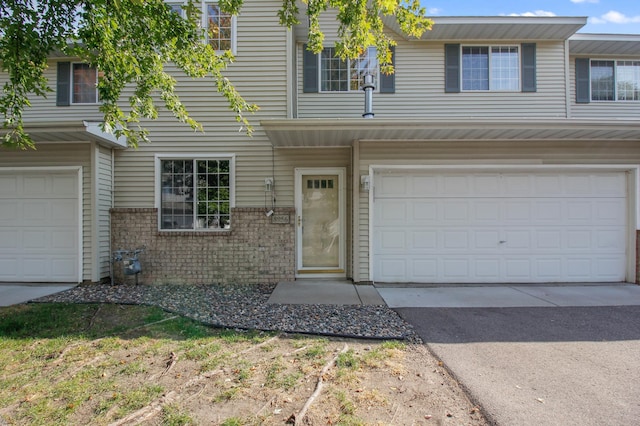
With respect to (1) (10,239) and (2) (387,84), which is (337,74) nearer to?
(2) (387,84)

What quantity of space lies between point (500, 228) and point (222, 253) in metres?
5.92

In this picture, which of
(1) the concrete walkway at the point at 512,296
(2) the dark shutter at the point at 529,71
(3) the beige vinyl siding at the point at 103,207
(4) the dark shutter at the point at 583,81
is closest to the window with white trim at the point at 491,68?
(2) the dark shutter at the point at 529,71

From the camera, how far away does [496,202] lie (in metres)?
7.25

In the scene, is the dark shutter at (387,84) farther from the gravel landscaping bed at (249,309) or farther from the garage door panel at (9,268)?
the garage door panel at (9,268)

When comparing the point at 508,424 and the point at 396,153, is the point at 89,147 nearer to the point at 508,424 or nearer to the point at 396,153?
the point at 396,153

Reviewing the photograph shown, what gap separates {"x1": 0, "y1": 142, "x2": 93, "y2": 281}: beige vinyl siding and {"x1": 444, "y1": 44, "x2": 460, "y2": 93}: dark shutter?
27.6ft

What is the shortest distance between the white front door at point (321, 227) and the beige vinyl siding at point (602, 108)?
6.95 metres

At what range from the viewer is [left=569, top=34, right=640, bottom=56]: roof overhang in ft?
28.9

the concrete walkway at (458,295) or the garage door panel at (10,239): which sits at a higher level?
the garage door panel at (10,239)

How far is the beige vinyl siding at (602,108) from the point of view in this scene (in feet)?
30.1

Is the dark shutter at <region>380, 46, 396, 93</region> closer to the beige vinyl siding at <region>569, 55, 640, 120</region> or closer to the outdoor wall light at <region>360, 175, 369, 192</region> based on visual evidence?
the outdoor wall light at <region>360, 175, 369, 192</region>

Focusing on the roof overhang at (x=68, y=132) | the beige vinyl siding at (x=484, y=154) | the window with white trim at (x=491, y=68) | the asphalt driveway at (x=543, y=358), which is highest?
the window with white trim at (x=491, y=68)

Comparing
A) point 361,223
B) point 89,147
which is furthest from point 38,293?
point 361,223

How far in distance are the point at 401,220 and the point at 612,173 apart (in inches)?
178
